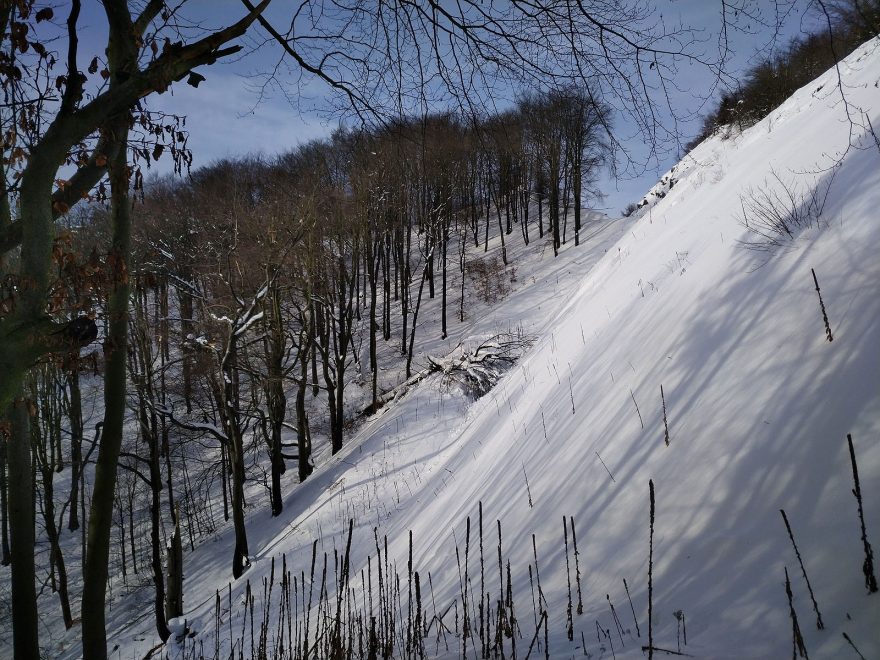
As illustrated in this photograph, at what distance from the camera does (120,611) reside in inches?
495

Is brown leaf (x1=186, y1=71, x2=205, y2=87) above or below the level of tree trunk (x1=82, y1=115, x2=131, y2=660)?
above

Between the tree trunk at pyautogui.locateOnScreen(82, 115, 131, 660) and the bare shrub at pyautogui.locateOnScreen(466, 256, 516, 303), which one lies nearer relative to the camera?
the tree trunk at pyautogui.locateOnScreen(82, 115, 131, 660)

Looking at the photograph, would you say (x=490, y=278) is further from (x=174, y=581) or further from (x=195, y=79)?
(x=195, y=79)

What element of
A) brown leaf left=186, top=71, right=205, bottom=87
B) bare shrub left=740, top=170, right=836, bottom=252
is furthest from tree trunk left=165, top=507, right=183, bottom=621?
bare shrub left=740, top=170, right=836, bottom=252

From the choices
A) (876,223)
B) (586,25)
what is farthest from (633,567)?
(586,25)

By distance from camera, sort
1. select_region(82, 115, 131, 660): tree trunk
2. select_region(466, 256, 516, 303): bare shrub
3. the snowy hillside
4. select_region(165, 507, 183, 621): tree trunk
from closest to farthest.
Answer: the snowy hillside
select_region(82, 115, 131, 660): tree trunk
select_region(165, 507, 183, 621): tree trunk
select_region(466, 256, 516, 303): bare shrub

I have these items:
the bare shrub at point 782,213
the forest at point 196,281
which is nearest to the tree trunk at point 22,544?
the forest at point 196,281

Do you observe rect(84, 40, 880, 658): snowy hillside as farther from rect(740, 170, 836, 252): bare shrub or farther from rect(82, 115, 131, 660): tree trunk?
rect(82, 115, 131, 660): tree trunk

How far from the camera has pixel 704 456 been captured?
2975 mm

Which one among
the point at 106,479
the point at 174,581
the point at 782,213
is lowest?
the point at 174,581

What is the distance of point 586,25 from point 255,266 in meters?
11.1

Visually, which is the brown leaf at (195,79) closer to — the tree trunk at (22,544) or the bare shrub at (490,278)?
the tree trunk at (22,544)

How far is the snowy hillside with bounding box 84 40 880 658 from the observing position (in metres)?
2.15

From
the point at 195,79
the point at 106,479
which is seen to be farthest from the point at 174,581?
the point at 195,79
